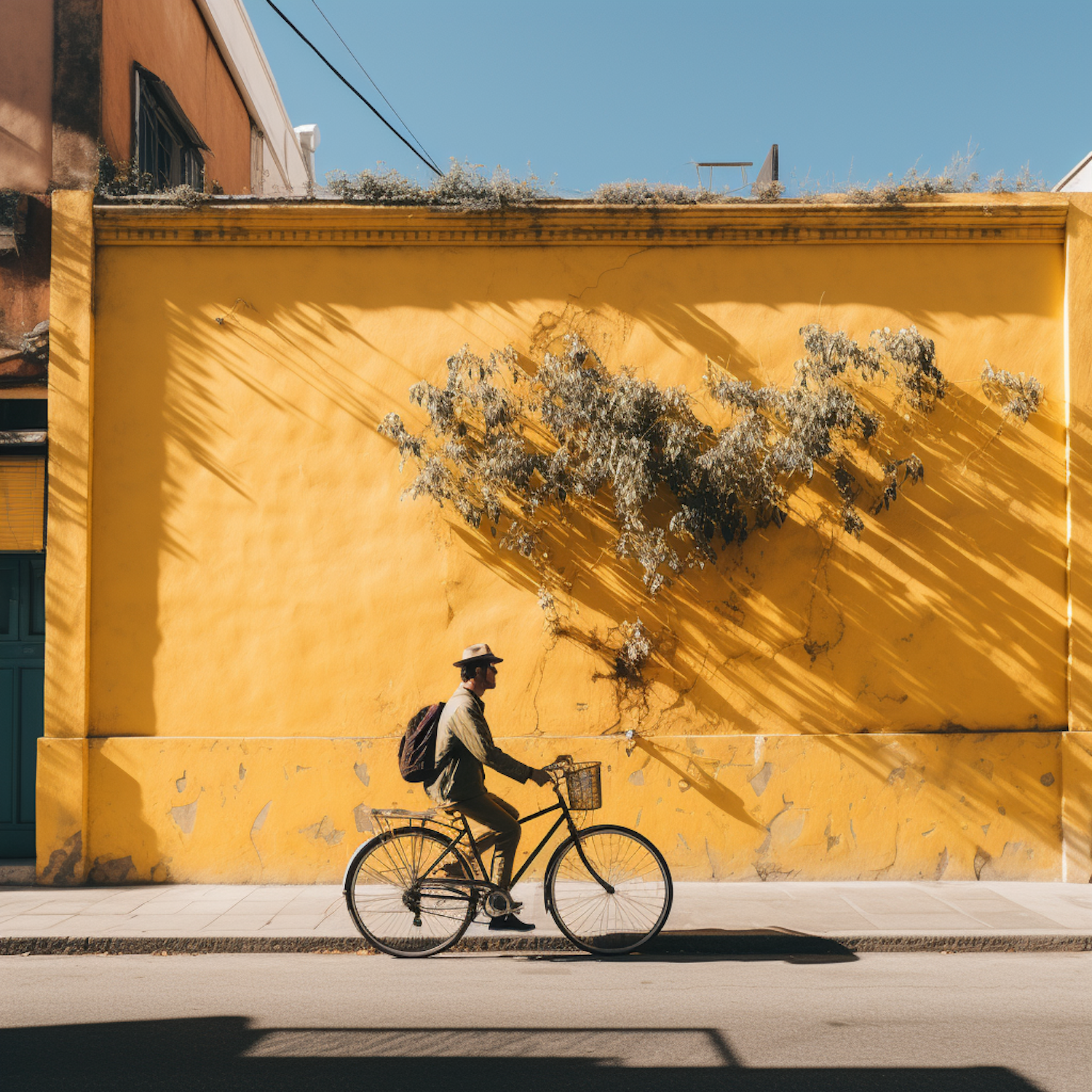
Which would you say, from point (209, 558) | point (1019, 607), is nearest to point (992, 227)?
Result: point (1019, 607)

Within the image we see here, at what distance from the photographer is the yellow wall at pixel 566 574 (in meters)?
7.94

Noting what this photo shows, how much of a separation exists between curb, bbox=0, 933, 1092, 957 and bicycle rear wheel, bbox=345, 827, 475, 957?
256 mm

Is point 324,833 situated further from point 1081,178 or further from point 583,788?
point 1081,178

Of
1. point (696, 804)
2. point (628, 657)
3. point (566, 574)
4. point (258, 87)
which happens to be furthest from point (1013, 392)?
point (258, 87)

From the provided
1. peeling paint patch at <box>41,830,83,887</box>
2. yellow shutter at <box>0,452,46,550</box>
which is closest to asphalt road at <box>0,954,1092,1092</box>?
peeling paint patch at <box>41,830,83,887</box>

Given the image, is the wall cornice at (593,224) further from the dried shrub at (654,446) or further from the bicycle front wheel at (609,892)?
the bicycle front wheel at (609,892)

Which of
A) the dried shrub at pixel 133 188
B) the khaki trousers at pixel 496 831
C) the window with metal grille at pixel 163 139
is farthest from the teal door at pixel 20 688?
the khaki trousers at pixel 496 831

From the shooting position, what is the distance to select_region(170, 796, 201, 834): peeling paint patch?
7922mm

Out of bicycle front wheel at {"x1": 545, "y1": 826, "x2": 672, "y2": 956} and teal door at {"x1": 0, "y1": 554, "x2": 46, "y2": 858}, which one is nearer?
bicycle front wheel at {"x1": 545, "y1": 826, "x2": 672, "y2": 956}

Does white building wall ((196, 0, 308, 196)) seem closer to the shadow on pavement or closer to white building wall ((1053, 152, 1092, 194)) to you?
the shadow on pavement

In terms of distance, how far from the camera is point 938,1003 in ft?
16.6

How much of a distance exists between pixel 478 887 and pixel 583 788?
37.6 inches

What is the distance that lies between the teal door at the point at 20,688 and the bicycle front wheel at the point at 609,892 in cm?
506

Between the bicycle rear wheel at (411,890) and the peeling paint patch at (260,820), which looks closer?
the bicycle rear wheel at (411,890)
